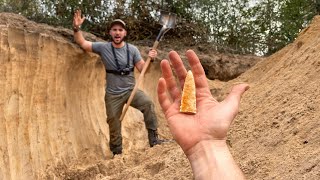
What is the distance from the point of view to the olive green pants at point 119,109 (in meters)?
6.35

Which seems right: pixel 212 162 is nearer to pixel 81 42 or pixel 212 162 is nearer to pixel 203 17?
pixel 81 42

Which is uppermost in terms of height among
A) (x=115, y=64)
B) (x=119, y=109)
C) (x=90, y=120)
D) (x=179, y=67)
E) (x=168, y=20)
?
(x=168, y=20)

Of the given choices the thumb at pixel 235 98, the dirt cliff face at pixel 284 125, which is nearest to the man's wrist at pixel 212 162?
the thumb at pixel 235 98

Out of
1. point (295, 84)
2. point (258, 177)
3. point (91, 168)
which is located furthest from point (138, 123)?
point (258, 177)

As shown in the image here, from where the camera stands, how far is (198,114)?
8.45 ft

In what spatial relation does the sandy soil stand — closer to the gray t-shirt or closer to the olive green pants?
the olive green pants

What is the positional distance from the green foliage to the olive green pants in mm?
3238

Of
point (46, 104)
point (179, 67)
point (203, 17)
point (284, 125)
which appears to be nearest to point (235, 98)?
point (179, 67)

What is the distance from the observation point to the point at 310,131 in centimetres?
402

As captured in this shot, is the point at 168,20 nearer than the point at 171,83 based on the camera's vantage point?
No

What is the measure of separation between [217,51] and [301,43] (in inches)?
138

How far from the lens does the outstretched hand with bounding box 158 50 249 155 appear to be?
2.50 meters

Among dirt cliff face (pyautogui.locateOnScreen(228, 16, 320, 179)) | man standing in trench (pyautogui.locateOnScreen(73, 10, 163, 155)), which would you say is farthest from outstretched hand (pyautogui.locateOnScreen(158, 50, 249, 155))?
man standing in trench (pyautogui.locateOnScreen(73, 10, 163, 155))

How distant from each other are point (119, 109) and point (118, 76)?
38cm
